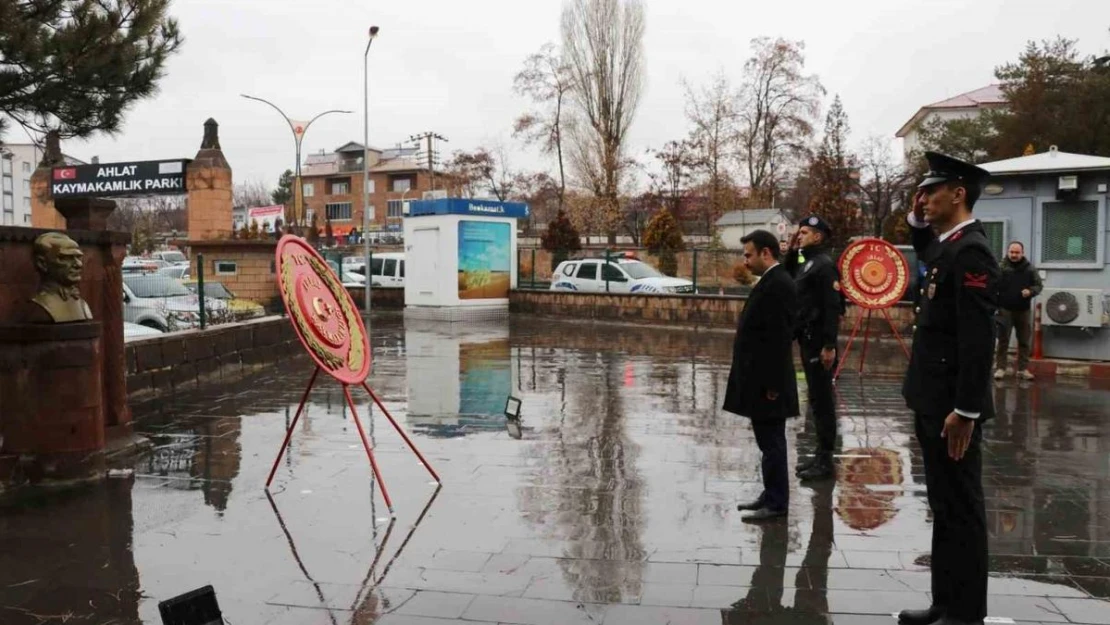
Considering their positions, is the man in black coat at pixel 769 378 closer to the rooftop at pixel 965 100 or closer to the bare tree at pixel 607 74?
the bare tree at pixel 607 74

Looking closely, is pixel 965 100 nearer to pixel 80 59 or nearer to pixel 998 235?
pixel 998 235

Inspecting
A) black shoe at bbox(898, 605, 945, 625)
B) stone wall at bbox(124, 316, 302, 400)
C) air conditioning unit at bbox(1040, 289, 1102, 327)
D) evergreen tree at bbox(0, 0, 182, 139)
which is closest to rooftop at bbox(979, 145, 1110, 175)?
air conditioning unit at bbox(1040, 289, 1102, 327)

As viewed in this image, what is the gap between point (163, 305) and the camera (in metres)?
16.5

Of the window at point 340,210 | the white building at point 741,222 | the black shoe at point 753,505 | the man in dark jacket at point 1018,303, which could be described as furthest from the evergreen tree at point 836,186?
the window at point 340,210

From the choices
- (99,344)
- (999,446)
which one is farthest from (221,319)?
(999,446)

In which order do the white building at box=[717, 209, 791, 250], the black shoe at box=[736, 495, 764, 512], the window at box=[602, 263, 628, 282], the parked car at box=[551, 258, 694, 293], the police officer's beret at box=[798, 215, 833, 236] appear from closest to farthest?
the black shoe at box=[736, 495, 764, 512], the police officer's beret at box=[798, 215, 833, 236], the parked car at box=[551, 258, 694, 293], the window at box=[602, 263, 628, 282], the white building at box=[717, 209, 791, 250]

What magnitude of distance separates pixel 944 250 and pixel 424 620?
9.52 feet

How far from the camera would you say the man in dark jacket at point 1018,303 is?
11453 mm

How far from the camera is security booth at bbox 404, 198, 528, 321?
2341cm

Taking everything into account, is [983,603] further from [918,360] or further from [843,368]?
[843,368]

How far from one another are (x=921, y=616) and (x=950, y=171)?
203 centimetres

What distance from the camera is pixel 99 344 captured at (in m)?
7.25

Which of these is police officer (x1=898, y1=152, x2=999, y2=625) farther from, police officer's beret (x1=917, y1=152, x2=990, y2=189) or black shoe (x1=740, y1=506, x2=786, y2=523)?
black shoe (x1=740, y1=506, x2=786, y2=523)

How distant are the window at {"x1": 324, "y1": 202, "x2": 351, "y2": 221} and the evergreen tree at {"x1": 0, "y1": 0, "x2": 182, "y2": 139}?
336 feet
